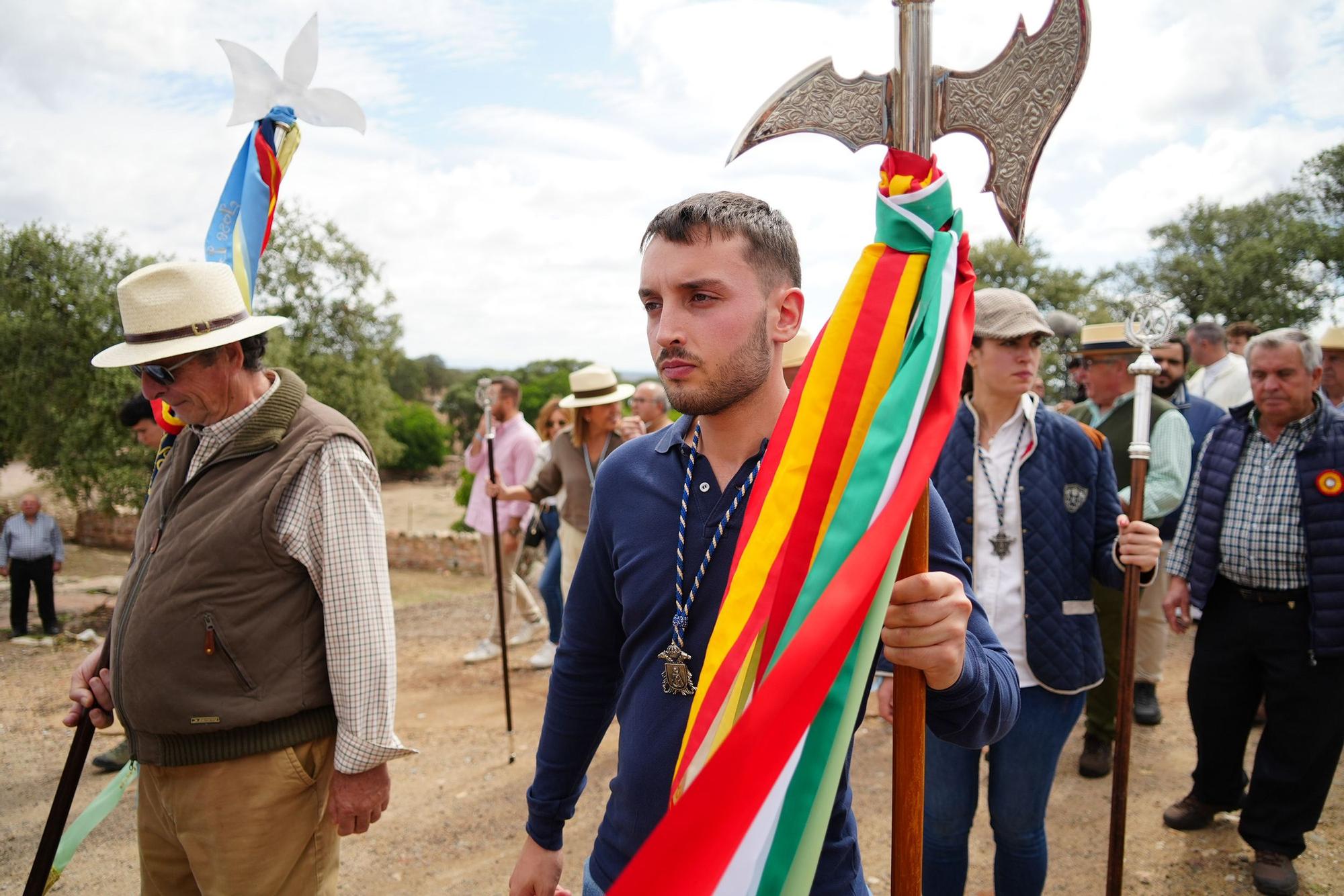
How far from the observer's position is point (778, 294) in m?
1.75

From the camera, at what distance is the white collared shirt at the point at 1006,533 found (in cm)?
310

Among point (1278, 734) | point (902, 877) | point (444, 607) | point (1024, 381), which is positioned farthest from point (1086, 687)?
point (444, 607)

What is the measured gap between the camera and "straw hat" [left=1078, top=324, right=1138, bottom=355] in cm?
522

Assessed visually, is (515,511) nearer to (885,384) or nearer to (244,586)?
(244,586)

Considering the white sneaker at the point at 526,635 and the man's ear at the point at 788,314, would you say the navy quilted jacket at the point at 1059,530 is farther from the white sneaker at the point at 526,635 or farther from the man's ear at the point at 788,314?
the white sneaker at the point at 526,635

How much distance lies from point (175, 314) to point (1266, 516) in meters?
4.40

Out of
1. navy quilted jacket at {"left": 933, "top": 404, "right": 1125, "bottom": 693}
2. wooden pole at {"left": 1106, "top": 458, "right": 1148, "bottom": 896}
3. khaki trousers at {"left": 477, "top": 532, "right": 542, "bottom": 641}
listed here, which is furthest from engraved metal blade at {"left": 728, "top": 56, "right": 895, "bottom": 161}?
khaki trousers at {"left": 477, "top": 532, "right": 542, "bottom": 641}

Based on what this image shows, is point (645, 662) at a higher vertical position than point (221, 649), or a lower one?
higher

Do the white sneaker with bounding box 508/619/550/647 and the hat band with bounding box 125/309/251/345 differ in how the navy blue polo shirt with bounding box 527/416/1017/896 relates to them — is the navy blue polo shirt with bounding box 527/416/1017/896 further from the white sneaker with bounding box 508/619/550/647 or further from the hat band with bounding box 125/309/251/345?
the white sneaker with bounding box 508/619/550/647

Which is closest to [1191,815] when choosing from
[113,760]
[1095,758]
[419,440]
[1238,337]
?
[1095,758]

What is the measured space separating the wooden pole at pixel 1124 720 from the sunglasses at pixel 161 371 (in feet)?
10.7

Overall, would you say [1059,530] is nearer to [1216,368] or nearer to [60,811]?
[60,811]

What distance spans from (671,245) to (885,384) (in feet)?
1.77

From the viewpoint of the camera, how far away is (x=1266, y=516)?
398cm
